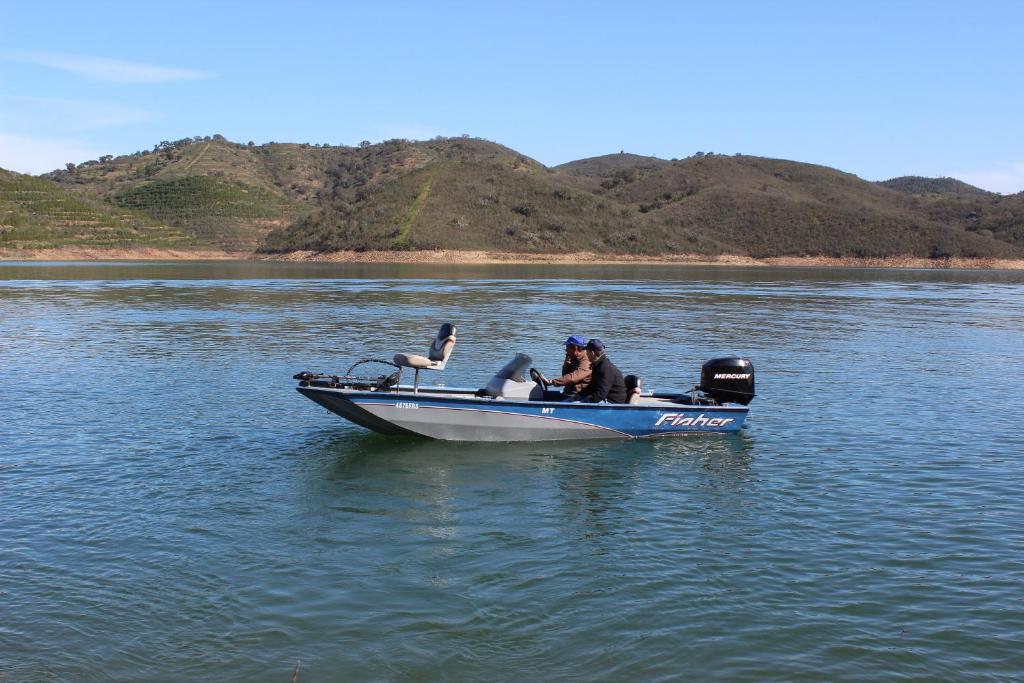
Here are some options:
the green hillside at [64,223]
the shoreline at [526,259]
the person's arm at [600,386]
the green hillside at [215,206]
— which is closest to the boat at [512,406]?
the person's arm at [600,386]

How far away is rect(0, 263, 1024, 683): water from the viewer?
757 centimetres

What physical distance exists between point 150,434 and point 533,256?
119168 millimetres

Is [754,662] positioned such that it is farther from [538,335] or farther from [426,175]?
[426,175]

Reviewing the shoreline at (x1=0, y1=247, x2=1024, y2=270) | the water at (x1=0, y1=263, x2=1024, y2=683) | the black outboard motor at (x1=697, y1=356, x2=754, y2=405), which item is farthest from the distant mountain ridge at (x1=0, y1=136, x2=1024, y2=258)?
the black outboard motor at (x1=697, y1=356, x2=754, y2=405)

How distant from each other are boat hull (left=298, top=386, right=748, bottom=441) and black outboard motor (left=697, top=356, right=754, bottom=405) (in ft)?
0.96

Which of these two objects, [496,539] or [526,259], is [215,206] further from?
[496,539]

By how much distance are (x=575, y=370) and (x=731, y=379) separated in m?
2.85

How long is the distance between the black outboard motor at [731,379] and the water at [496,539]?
2.70 feet

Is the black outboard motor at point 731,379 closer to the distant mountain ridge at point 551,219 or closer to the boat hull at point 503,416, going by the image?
the boat hull at point 503,416

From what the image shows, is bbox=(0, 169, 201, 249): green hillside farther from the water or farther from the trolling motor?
the trolling motor

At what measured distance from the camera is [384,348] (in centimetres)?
2780

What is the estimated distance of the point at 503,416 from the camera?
48.7 feet

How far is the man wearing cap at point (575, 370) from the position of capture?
15.2 m

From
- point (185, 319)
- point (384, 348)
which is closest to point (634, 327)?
point (384, 348)
